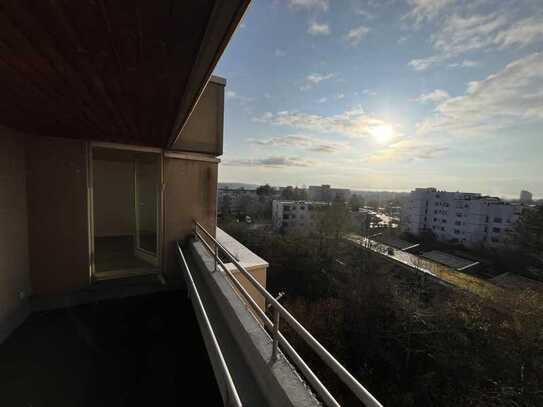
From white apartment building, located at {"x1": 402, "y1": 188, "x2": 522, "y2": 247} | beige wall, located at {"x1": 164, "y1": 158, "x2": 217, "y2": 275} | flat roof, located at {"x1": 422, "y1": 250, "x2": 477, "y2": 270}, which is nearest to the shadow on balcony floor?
beige wall, located at {"x1": 164, "y1": 158, "x2": 217, "y2": 275}

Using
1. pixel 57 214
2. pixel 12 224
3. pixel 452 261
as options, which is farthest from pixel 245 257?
pixel 452 261

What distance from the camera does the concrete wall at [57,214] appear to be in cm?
306

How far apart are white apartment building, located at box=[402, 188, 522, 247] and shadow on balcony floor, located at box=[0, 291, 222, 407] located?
1332 inches

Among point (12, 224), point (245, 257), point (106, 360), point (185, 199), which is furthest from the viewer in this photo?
point (245, 257)

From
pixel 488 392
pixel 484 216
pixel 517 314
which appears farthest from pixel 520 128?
pixel 484 216

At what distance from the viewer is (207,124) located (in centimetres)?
433

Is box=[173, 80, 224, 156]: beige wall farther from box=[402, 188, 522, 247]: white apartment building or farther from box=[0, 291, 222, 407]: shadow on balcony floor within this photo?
box=[402, 188, 522, 247]: white apartment building

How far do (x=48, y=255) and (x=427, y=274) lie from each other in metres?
16.4

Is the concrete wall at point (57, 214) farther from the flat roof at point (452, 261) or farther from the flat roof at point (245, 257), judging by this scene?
the flat roof at point (452, 261)

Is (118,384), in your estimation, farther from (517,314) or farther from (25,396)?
(517,314)

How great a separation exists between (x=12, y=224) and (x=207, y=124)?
120 inches

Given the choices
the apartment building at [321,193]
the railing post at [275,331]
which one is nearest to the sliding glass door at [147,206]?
the railing post at [275,331]

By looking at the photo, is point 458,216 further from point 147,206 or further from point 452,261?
point 147,206

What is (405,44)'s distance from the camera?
6.20 meters
